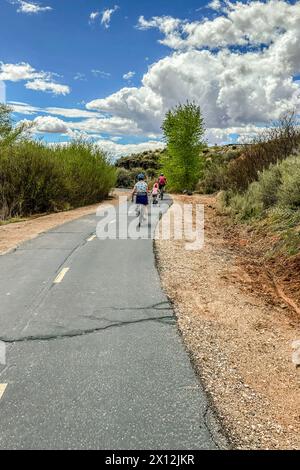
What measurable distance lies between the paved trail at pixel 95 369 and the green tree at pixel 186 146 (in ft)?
125

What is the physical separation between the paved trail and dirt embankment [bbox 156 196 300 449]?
278 mm

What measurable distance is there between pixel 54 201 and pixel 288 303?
2189 cm

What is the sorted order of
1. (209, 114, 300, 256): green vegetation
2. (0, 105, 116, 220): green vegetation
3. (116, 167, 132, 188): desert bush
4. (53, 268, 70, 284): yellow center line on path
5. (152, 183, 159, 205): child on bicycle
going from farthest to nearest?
(116, 167, 132, 188): desert bush → (152, 183, 159, 205): child on bicycle → (0, 105, 116, 220): green vegetation → (209, 114, 300, 256): green vegetation → (53, 268, 70, 284): yellow center line on path

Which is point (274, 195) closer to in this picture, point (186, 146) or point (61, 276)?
point (61, 276)

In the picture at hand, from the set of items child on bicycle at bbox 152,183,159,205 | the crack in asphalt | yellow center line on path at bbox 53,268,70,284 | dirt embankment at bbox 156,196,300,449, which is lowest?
dirt embankment at bbox 156,196,300,449

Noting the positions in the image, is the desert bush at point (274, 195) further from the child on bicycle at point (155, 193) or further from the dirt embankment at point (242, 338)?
the child on bicycle at point (155, 193)

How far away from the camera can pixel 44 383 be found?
4684 mm

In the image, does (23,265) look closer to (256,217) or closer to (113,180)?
(256,217)

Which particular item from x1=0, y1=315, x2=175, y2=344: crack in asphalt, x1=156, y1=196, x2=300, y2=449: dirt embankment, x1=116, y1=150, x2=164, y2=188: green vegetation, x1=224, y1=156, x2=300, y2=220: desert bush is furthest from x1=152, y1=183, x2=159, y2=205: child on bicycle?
x1=116, y1=150, x2=164, y2=188: green vegetation

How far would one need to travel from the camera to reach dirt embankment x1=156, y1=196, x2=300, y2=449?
13.7 feet

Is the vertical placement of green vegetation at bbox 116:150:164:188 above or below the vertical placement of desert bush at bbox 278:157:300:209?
above

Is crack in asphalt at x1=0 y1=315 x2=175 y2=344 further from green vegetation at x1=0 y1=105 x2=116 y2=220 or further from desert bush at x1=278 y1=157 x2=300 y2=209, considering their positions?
green vegetation at x1=0 y1=105 x2=116 y2=220

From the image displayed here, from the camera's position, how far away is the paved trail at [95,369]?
3.82 meters
